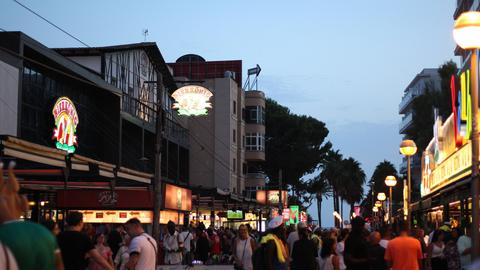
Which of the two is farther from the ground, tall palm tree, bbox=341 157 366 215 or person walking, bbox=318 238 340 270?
tall palm tree, bbox=341 157 366 215

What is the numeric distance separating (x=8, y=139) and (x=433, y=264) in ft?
33.1

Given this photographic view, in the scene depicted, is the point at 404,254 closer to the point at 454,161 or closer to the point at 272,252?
the point at 272,252

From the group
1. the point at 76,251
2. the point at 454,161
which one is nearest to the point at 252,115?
the point at 454,161

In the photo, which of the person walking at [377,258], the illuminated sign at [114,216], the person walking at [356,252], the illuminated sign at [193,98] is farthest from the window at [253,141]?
the person walking at [356,252]

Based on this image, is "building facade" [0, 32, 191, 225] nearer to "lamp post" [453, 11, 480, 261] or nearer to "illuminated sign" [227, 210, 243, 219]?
"lamp post" [453, 11, 480, 261]

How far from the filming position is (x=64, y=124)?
36.2 meters

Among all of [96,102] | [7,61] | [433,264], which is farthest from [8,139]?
[96,102]

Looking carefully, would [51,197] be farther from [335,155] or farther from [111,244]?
[335,155]

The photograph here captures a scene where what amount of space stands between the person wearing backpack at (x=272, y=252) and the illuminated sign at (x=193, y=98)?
28494 millimetres

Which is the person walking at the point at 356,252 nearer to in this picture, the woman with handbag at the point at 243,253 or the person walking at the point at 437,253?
the woman with handbag at the point at 243,253

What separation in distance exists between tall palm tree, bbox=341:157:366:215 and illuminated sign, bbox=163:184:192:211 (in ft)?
270

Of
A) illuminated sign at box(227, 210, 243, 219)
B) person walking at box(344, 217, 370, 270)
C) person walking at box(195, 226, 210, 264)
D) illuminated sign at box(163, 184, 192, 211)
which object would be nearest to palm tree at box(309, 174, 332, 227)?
illuminated sign at box(227, 210, 243, 219)

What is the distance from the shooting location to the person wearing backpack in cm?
1395

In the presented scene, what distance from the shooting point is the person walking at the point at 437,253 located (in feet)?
62.3
